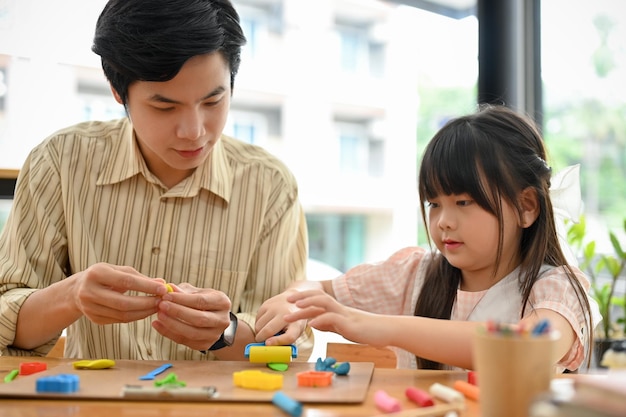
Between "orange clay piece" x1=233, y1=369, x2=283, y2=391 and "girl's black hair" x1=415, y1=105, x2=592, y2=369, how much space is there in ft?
1.77

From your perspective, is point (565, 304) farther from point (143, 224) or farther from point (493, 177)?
point (143, 224)

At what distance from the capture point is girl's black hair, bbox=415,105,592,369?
1.31 metres

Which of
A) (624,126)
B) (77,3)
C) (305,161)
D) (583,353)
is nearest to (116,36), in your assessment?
(77,3)

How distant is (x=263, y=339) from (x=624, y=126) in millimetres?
1903

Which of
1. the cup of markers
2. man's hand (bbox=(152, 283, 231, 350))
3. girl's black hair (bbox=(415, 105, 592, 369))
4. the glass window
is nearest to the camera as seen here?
the cup of markers

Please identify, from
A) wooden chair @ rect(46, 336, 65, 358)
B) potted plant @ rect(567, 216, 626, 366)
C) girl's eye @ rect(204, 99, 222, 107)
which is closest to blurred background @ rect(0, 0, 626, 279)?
potted plant @ rect(567, 216, 626, 366)

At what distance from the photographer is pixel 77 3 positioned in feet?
6.90

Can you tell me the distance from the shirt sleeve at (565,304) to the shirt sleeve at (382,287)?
0.29m

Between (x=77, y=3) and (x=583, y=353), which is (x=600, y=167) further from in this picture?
(x=77, y=3)

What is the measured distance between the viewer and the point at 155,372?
98cm

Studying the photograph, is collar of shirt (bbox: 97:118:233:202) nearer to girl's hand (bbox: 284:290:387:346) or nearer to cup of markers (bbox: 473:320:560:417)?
girl's hand (bbox: 284:290:387:346)

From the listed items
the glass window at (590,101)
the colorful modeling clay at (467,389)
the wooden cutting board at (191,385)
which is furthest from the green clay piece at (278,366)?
the glass window at (590,101)

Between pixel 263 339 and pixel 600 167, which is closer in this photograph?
pixel 263 339

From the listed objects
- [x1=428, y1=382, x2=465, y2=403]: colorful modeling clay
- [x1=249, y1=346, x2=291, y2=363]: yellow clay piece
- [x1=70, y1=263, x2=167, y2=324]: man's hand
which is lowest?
[x1=428, y1=382, x2=465, y2=403]: colorful modeling clay
